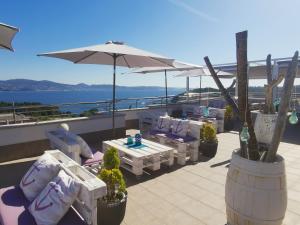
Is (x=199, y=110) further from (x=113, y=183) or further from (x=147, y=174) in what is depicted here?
(x=113, y=183)

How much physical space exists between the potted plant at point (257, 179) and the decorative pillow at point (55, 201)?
58.9 inches

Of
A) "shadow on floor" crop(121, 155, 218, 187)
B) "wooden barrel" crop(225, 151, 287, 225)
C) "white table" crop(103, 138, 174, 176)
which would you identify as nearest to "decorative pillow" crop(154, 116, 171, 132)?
"shadow on floor" crop(121, 155, 218, 187)

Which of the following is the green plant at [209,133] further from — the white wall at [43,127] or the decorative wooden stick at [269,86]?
the white wall at [43,127]

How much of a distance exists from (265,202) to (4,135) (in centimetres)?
489

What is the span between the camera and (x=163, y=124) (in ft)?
20.0

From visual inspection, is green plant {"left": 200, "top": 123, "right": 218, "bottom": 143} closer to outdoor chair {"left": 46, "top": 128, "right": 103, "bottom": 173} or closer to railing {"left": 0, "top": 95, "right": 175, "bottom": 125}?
outdoor chair {"left": 46, "top": 128, "right": 103, "bottom": 173}

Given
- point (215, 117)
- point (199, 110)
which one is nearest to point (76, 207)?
point (215, 117)

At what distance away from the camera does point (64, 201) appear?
2.17 m

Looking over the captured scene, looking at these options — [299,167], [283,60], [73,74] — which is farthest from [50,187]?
[73,74]

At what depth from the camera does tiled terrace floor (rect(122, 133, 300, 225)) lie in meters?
3.04

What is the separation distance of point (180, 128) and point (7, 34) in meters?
3.84

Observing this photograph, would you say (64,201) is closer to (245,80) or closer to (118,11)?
(245,80)

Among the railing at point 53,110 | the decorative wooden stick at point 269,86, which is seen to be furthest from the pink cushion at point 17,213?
the decorative wooden stick at point 269,86

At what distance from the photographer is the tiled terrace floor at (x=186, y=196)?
304 cm
